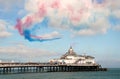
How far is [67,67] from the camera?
127 metres

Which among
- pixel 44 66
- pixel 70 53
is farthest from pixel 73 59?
pixel 44 66

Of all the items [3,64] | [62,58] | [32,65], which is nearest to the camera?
[3,64]

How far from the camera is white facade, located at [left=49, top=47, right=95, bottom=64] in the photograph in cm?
13725

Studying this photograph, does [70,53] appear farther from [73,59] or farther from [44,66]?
[44,66]

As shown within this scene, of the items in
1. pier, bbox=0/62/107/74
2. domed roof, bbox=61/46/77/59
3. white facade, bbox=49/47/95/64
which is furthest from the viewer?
domed roof, bbox=61/46/77/59

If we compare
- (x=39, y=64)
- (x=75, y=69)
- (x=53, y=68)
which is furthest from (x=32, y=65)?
(x=75, y=69)

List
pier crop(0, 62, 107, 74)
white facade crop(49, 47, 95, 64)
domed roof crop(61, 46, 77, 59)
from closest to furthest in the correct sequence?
1. pier crop(0, 62, 107, 74)
2. white facade crop(49, 47, 95, 64)
3. domed roof crop(61, 46, 77, 59)

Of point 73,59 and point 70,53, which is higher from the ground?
point 70,53

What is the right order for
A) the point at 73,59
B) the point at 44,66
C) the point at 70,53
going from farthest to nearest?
1. the point at 70,53
2. the point at 73,59
3. the point at 44,66

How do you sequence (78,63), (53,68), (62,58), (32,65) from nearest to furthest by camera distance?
(32,65)
(53,68)
(78,63)
(62,58)

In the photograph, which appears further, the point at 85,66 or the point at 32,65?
the point at 85,66

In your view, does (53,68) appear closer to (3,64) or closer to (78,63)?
(78,63)

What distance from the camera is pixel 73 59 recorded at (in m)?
140

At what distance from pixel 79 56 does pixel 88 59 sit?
18.9ft
